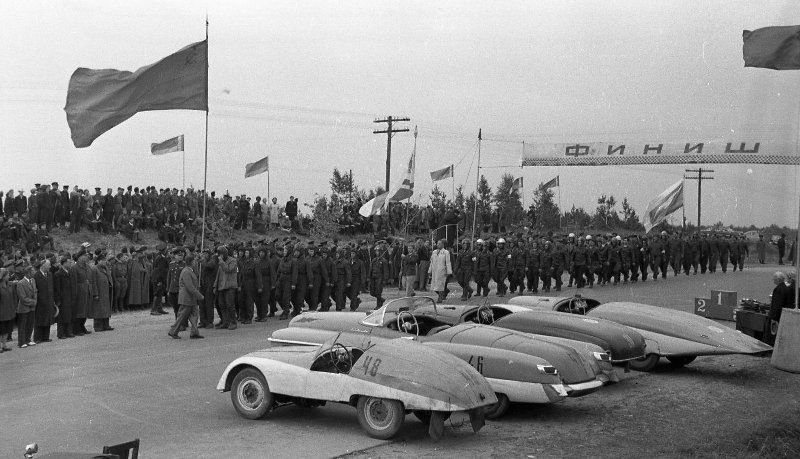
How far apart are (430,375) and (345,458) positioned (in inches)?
51.1

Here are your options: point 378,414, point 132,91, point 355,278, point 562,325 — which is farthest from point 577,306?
point 132,91

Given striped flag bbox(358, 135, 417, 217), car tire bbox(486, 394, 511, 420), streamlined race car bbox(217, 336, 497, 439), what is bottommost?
car tire bbox(486, 394, 511, 420)

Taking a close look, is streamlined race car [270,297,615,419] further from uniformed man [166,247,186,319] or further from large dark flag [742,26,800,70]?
uniformed man [166,247,186,319]

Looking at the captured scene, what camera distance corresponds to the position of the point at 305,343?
1209 centimetres

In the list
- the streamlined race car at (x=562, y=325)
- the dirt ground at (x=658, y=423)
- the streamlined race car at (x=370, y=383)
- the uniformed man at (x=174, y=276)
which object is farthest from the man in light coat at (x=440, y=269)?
the streamlined race car at (x=370, y=383)

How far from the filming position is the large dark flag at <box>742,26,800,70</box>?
1411cm

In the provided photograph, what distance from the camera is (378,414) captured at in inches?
360

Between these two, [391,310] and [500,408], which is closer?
[500,408]

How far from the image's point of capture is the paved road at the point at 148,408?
8.76 m

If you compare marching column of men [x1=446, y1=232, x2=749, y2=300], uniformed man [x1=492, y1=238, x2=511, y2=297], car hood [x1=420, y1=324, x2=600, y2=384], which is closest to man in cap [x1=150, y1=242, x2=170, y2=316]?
marching column of men [x1=446, y1=232, x2=749, y2=300]

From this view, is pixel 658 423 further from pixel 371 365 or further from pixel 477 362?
pixel 371 365

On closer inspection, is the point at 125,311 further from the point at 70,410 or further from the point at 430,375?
Answer: the point at 430,375

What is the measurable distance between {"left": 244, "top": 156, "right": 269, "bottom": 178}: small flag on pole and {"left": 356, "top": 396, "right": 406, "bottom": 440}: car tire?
2722 cm

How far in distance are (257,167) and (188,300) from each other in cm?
1941
